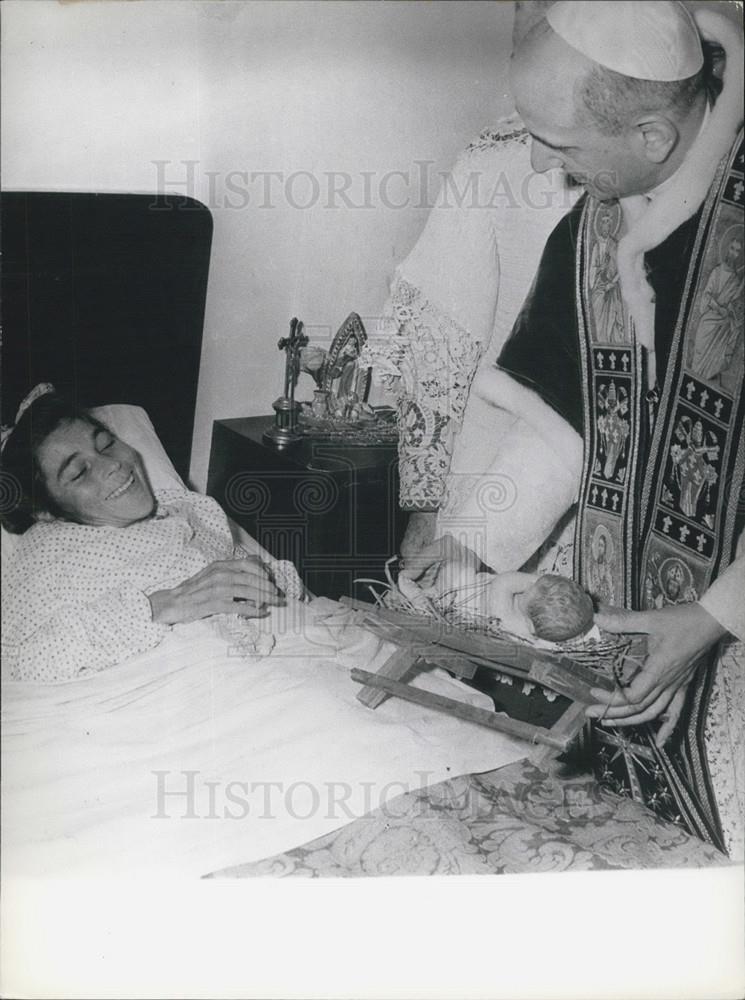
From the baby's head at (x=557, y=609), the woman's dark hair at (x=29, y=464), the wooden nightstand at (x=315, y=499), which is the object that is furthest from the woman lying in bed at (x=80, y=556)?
the baby's head at (x=557, y=609)

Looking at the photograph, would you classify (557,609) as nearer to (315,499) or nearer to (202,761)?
(315,499)

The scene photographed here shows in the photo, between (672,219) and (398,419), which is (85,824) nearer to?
(398,419)

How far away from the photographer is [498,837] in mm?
1926

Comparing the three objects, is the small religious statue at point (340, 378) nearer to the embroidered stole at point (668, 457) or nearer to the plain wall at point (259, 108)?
the plain wall at point (259, 108)

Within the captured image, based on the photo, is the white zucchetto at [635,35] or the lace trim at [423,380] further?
the lace trim at [423,380]

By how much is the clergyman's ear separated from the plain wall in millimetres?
241

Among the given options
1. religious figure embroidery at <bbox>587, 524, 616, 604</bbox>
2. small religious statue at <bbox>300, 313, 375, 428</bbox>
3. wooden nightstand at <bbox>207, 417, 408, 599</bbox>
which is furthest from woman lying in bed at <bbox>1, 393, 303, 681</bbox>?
religious figure embroidery at <bbox>587, 524, 616, 604</bbox>

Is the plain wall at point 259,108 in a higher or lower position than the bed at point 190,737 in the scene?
higher

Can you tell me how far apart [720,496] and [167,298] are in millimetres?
1023

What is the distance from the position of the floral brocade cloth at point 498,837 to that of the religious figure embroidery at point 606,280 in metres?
0.78

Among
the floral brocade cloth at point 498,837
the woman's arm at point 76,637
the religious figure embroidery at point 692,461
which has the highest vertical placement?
the religious figure embroidery at point 692,461

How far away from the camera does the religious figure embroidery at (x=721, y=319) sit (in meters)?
1.85

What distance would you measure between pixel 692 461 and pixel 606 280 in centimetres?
35

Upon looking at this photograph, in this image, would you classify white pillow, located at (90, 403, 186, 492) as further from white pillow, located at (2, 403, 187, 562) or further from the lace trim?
the lace trim
